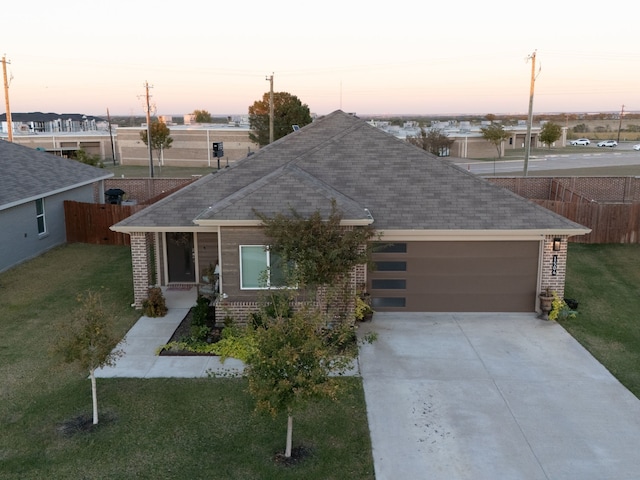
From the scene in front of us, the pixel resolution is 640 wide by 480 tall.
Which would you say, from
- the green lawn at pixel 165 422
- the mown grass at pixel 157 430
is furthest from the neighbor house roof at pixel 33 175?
the mown grass at pixel 157 430

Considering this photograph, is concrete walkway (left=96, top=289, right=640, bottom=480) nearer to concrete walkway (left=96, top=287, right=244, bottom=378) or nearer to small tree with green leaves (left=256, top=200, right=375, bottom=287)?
concrete walkway (left=96, top=287, right=244, bottom=378)

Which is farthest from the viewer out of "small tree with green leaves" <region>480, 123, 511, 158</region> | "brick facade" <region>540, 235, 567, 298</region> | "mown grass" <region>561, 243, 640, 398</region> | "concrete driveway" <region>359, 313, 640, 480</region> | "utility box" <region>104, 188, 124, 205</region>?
"small tree with green leaves" <region>480, 123, 511, 158</region>

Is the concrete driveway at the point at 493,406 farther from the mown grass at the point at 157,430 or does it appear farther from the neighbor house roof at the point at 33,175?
the neighbor house roof at the point at 33,175

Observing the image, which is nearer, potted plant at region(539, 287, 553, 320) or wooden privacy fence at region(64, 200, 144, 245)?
potted plant at region(539, 287, 553, 320)

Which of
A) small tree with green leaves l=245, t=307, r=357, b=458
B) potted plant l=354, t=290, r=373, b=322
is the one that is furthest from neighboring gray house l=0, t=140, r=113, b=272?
small tree with green leaves l=245, t=307, r=357, b=458

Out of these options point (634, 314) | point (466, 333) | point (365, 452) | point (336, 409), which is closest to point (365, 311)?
point (466, 333)

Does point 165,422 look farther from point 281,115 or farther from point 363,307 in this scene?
point 281,115
